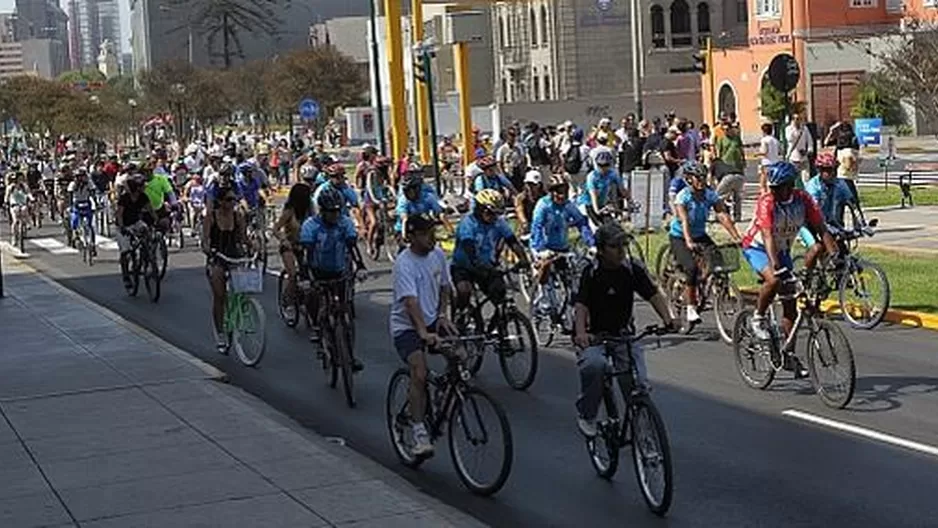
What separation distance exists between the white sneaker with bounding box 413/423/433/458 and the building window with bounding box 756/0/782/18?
172ft

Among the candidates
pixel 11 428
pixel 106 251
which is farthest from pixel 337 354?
pixel 106 251

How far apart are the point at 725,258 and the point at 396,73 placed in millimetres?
20026

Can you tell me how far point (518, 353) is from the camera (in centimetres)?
1407

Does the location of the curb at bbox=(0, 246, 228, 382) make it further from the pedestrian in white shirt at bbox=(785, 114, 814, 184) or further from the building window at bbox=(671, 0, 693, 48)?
the building window at bbox=(671, 0, 693, 48)

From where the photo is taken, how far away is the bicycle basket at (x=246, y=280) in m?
15.4

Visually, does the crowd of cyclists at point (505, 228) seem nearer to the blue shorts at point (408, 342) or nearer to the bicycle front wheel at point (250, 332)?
the blue shorts at point (408, 342)

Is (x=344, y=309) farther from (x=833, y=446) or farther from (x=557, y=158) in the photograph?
(x=557, y=158)

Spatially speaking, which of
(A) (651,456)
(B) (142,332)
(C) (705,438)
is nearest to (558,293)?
(C) (705,438)

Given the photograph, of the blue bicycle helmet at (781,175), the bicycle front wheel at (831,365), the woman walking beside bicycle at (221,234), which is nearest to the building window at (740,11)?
the woman walking beside bicycle at (221,234)

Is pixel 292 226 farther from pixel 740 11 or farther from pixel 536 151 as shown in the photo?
pixel 740 11

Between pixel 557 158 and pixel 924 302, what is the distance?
18.4 m

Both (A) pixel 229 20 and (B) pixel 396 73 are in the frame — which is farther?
(A) pixel 229 20

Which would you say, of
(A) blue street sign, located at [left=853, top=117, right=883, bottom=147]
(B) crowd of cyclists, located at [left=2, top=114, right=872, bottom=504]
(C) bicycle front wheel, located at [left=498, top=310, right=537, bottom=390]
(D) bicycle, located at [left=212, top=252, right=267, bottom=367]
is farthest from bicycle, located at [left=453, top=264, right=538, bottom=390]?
(A) blue street sign, located at [left=853, top=117, right=883, bottom=147]

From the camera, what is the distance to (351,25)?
12838 cm
